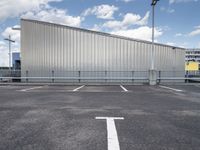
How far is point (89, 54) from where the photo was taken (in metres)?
21.1

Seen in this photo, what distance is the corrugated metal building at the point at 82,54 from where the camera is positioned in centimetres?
2094

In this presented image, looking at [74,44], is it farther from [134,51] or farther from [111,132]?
[111,132]

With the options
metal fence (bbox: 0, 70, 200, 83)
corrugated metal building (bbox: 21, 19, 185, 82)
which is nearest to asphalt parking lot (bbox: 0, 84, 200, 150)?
metal fence (bbox: 0, 70, 200, 83)

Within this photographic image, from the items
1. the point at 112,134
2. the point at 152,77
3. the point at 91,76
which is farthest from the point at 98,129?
the point at 91,76

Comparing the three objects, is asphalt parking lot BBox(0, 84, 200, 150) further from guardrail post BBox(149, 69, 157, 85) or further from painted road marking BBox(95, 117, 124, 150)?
guardrail post BBox(149, 69, 157, 85)

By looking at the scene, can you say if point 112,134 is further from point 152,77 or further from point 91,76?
point 91,76

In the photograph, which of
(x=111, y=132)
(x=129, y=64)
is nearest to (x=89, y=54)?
(x=129, y=64)

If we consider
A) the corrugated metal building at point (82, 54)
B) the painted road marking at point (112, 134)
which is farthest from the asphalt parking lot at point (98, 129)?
the corrugated metal building at point (82, 54)

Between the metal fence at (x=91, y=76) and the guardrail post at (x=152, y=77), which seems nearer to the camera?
the guardrail post at (x=152, y=77)

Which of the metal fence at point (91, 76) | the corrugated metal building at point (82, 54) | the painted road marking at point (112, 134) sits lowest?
the painted road marking at point (112, 134)

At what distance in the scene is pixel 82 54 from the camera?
21.1 metres

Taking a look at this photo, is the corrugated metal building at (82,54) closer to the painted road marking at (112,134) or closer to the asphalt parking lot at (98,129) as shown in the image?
the asphalt parking lot at (98,129)

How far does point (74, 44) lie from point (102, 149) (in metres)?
18.7

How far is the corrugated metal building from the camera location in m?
20.9
